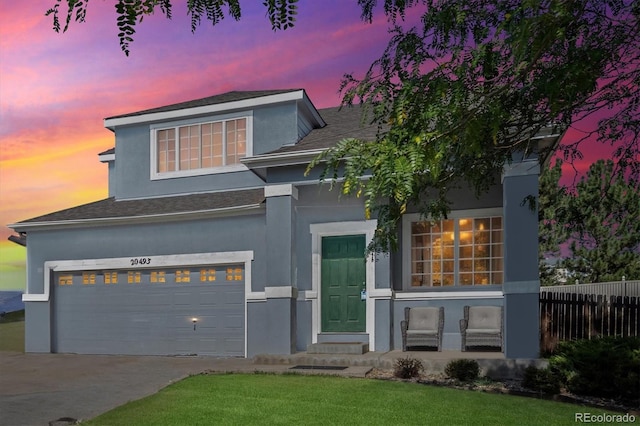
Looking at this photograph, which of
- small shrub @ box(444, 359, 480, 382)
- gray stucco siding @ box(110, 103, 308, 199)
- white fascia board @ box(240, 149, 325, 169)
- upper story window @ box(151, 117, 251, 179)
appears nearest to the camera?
small shrub @ box(444, 359, 480, 382)

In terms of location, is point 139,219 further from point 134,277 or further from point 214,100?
point 214,100

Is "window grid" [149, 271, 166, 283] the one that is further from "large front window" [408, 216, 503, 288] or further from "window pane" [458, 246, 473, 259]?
"window pane" [458, 246, 473, 259]

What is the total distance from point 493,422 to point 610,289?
60.5 feet

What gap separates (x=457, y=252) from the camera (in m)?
14.9

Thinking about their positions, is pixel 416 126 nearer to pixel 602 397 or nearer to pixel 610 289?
pixel 602 397

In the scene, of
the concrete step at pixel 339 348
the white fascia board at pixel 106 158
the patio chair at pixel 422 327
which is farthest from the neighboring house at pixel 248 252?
the white fascia board at pixel 106 158

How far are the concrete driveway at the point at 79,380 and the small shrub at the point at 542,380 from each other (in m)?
4.82

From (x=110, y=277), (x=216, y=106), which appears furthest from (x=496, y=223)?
(x=110, y=277)

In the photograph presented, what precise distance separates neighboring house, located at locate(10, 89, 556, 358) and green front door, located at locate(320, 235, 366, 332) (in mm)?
33

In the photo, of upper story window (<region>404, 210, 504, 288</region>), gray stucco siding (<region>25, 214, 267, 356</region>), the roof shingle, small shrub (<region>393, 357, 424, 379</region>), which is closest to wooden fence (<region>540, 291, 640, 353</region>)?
upper story window (<region>404, 210, 504, 288</region>)

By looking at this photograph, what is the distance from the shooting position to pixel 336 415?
8266mm

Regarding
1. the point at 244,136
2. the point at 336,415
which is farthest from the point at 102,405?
the point at 244,136

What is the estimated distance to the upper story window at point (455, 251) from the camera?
1471 cm

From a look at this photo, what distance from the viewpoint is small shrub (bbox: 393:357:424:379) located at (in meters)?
11.3
